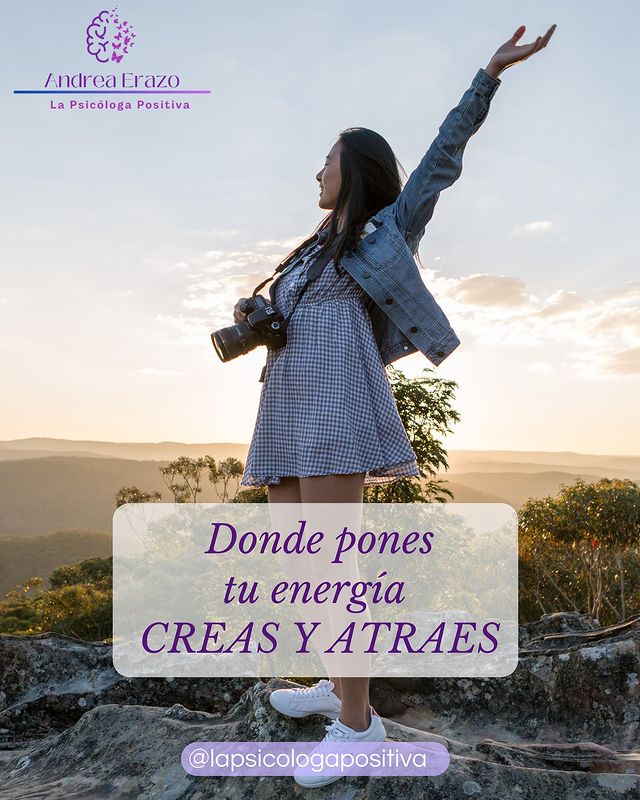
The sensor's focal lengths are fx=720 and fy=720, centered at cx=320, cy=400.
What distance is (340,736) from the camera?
2129mm

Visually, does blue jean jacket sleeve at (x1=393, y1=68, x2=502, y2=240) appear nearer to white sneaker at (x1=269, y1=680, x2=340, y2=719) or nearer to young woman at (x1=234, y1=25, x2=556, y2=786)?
young woman at (x1=234, y1=25, x2=556, y2=786)

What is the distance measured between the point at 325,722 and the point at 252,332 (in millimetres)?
1286

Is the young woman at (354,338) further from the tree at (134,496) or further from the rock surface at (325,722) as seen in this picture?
the tree at (134,496)

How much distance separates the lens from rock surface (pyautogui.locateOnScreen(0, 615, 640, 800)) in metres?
2.02

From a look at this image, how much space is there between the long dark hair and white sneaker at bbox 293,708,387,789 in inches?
56.2

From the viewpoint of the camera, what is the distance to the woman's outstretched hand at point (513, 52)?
2.19 m

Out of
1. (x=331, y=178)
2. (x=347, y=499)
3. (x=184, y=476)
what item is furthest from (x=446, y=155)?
(x=184, y=476)

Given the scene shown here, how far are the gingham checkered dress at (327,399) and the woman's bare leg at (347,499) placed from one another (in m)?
0.03

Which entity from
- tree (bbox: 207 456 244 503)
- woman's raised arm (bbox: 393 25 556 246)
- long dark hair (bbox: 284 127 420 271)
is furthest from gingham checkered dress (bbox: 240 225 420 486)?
tree (bbox: 207 456 244 503)

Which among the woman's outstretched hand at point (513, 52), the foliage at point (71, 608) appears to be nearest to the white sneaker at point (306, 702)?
the woman's outstretched hand at point (513, 52)

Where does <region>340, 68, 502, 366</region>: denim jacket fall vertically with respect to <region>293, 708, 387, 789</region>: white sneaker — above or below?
above

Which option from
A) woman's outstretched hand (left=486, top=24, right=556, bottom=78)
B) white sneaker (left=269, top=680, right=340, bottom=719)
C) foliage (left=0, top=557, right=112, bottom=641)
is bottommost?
foliage (left=0, top=557, right=112, bottom=641)

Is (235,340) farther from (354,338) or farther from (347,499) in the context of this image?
(347,499)

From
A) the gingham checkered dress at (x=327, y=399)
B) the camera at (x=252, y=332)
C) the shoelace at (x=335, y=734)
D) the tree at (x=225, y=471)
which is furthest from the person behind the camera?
the tree at (x=225, y=471)
